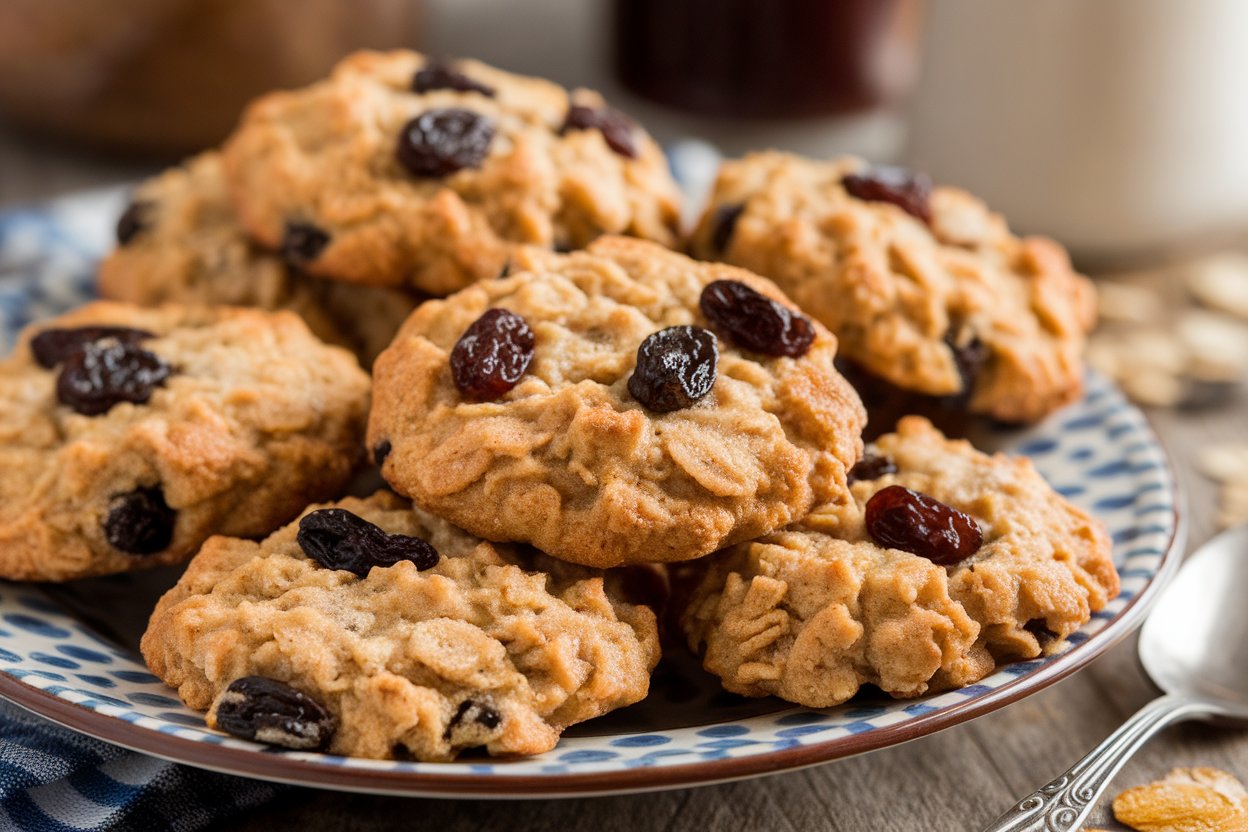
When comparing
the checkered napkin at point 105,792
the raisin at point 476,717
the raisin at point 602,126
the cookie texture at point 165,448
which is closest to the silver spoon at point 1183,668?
the raisin at point 476,717

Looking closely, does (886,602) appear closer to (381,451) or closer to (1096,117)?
(381,451)

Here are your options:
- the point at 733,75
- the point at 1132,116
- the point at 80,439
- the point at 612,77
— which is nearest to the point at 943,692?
the point at 80,439

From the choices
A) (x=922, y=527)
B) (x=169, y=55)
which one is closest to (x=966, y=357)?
(x=922, y=527)

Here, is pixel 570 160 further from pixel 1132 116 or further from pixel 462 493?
pixel 1132 116

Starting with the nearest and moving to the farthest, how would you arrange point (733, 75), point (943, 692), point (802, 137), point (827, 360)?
point (943, 692) < point (827, 360) < point (733, 75) < point (802, 137)

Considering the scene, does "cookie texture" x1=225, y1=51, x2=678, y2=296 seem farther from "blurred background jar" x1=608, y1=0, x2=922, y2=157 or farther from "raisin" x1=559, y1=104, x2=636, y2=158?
"blurred background jar" x1=608, y1=0, x2=922, y2=157

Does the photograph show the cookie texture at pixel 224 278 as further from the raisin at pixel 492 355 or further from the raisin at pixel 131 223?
the raisin at pixel 492 355

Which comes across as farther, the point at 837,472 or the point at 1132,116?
the point at 1132,116
